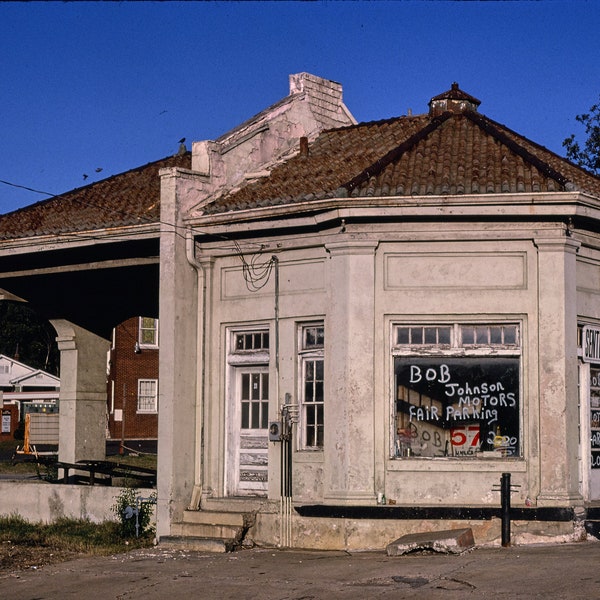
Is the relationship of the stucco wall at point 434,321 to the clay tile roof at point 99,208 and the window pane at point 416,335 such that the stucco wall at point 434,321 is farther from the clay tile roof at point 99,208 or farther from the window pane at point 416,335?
the clay tile roof at point 99,208

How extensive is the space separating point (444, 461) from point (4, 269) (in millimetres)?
9697

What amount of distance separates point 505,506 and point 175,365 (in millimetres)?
5282

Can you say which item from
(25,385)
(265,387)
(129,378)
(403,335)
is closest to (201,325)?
(265,387)

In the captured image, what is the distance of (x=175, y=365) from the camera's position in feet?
55.5

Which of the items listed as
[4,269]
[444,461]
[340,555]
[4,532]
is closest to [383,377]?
[444,461]

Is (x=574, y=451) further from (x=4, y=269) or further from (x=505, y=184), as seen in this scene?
(x=4, y=269)

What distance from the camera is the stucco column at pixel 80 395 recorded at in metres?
22.6

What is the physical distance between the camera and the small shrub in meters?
17.1

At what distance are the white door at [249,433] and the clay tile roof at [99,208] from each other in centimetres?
285

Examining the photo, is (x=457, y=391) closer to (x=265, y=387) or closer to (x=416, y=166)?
(x=265, y=387)

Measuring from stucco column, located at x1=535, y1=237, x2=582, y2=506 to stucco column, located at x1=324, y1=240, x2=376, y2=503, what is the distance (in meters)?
2.26

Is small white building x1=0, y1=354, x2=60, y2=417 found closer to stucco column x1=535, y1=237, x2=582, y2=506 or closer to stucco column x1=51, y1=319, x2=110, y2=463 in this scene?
stucco column x1=51, y1=319, x2=110, y2=463

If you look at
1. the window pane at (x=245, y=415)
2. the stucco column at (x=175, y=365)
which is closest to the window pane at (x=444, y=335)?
the window pane at (x=245, y=415)

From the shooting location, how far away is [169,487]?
55.0 ft
